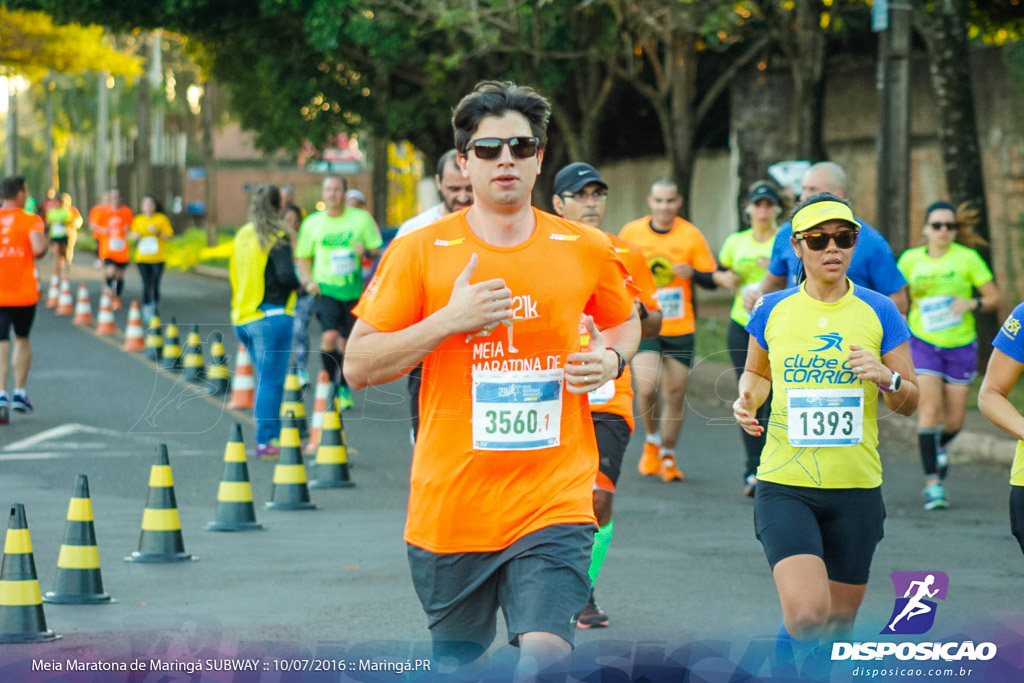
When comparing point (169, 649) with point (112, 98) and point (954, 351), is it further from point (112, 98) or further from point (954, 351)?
point (112, 98)

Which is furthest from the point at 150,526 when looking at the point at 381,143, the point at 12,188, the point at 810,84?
the point at 381,143

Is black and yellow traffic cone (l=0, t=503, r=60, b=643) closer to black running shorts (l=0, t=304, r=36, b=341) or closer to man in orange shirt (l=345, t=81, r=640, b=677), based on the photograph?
man in orange shirt (l=345, t=81, r=640, b=677)

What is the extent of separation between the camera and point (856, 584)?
17.5ft

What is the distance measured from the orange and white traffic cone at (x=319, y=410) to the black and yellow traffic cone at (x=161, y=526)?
3891mm

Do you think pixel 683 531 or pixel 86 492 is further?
pixel 683 531

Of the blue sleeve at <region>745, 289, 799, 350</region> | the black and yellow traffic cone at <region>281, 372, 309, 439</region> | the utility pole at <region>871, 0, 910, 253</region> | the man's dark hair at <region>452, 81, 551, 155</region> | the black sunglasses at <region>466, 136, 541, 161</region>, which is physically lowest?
the black and yellow traffic cone at <region>281, 372, 309, 439</region>

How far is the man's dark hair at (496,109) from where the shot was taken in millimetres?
4383

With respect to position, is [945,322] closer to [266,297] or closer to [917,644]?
[917,644]

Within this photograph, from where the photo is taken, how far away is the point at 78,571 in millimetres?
7137

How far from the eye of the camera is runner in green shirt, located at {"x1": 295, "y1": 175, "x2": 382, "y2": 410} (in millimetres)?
13266

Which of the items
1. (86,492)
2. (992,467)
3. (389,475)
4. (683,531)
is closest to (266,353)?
(389,475)

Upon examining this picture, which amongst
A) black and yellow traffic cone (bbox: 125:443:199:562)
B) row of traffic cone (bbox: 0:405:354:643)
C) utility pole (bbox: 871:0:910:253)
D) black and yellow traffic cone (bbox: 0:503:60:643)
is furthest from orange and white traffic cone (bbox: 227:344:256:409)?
black and yellow traffic cone (bbox: 0:503:60:643)

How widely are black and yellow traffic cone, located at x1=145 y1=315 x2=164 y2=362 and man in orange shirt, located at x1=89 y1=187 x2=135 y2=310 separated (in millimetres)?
4746

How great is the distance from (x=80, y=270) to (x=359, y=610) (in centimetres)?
3608
